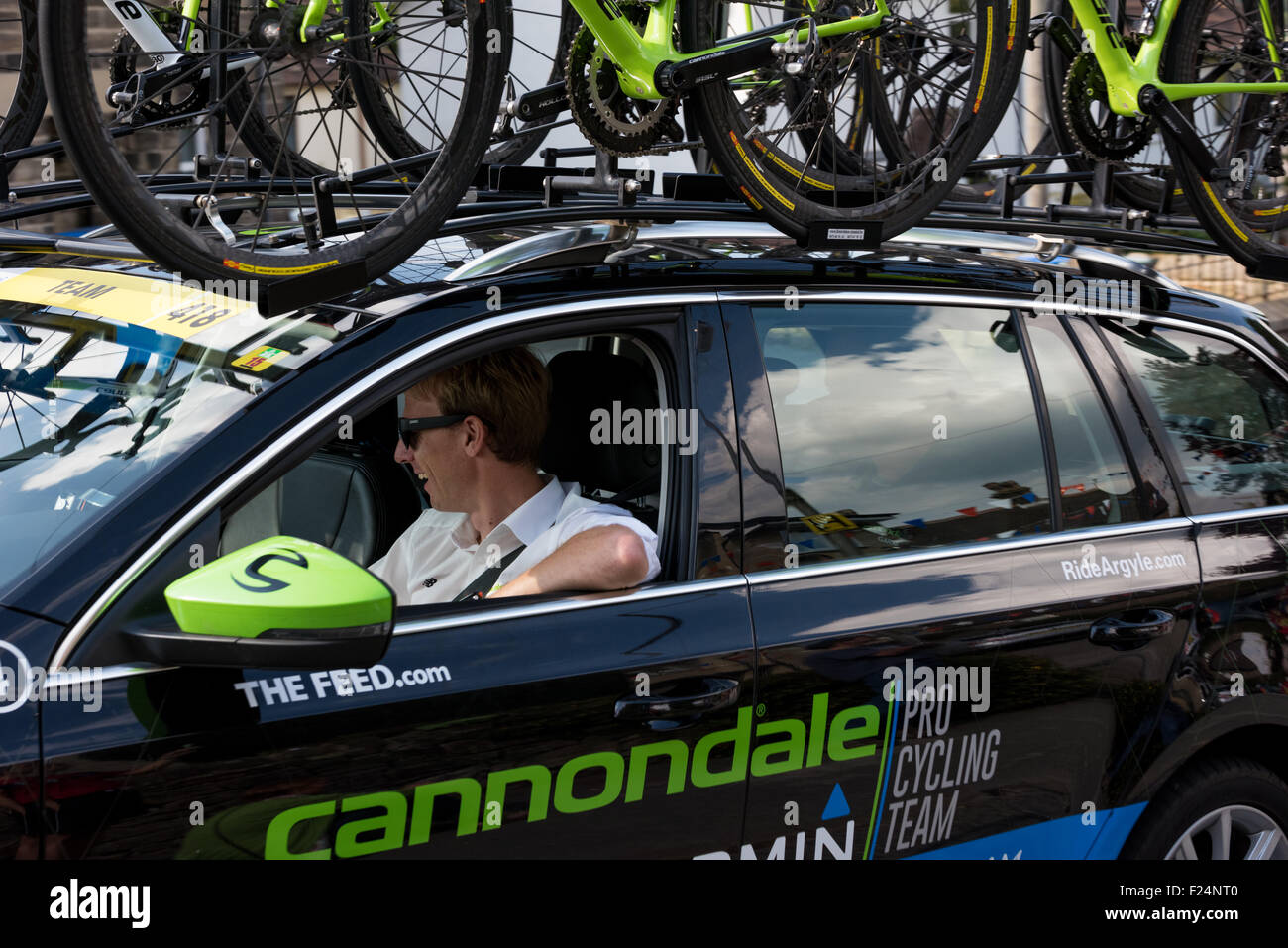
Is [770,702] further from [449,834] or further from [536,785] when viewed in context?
[449,834]

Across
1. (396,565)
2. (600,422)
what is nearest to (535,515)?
(600,422)

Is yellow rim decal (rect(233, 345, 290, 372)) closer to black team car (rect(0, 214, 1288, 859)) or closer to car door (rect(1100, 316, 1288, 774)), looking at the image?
black team car (rect(0, 214, 1288, 859))

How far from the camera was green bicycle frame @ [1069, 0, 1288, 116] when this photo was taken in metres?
3.82

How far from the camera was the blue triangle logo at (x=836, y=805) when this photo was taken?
2652 millimetres

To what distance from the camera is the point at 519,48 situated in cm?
420

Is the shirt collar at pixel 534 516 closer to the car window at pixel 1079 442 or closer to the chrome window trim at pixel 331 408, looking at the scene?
the chrome window trim at pixel 331 408

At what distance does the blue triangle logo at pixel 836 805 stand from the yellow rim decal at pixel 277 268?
50.6 inches

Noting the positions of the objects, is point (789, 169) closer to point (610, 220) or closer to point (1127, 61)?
point (610, 220)

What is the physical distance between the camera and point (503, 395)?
9.84 ft

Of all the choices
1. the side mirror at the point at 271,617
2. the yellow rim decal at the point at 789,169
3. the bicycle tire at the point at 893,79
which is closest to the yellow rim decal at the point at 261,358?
the side mirror at the point at 271,617

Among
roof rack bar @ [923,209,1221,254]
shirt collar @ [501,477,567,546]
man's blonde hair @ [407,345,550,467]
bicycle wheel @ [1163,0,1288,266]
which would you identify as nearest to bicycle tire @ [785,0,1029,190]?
roof rack bar @ [923,209,1221,254]

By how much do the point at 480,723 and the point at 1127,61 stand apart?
2.61 m

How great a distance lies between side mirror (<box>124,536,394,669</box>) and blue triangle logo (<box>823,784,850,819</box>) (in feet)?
3.12
